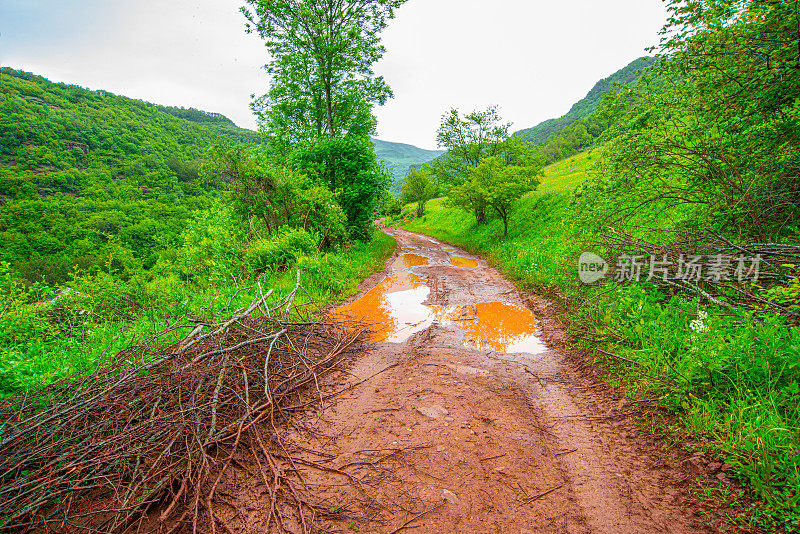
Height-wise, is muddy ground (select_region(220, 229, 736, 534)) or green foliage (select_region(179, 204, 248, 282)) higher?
green foliage (select_region(179, 204, 248, 282))

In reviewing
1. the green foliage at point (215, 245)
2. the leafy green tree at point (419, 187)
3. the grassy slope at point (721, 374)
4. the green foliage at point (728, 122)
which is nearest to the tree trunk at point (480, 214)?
the grassy slope at point (721, 374)

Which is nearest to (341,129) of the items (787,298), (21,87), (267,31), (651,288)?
(267,31)

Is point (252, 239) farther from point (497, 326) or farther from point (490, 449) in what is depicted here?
point (490, 449)

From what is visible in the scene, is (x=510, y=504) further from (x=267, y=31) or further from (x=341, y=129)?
(x=267, y=31)

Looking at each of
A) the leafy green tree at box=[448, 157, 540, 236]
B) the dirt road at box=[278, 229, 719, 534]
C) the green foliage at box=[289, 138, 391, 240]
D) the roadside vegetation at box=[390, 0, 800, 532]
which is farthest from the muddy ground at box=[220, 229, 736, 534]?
the leafy green tree at box=[448, 157, 540, 236]

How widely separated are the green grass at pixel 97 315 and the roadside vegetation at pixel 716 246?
20.2 feet

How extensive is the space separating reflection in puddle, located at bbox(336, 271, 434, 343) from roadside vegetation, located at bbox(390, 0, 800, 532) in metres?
3.15

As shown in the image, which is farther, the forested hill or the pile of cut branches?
the forested hill

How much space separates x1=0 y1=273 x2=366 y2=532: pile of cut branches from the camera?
87.4 inches

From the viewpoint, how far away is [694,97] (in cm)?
524

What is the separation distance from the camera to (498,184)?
47.9ft

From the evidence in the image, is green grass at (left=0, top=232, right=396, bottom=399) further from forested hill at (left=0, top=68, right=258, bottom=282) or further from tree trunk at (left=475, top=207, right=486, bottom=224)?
forested hill at (left=0, top=68, right=258, bottom=282)

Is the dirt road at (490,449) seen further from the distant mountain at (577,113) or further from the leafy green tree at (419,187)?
the distant mountain at (577,113)

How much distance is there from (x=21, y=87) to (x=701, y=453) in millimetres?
121314
